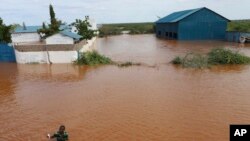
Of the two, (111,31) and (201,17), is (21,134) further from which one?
(111,31)

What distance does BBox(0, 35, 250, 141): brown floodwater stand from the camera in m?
9.92

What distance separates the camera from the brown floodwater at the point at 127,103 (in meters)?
9.92

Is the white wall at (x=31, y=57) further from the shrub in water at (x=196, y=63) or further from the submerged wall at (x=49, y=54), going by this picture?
the shrub in water at (x=196, y=63)

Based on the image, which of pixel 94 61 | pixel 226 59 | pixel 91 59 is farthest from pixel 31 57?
pixel 226 59

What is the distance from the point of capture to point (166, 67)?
836 inches

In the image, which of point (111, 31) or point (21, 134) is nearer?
point (21, 134)

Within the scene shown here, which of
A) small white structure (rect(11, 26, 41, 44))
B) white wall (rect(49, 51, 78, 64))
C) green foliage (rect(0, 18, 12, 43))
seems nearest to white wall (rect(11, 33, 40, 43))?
small white structure (rect(11, 26, 41, 44))

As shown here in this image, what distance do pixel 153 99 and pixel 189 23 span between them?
32.1 m

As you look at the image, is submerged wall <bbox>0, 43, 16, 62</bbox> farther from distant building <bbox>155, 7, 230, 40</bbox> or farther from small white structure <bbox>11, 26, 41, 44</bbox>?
distant building <bbox>155, 7, 230, 40</bbox>

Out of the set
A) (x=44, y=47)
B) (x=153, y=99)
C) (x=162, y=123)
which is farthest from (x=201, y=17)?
(x=162, y=123)

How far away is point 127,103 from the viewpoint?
Result: 12898mm

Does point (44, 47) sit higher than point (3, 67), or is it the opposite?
point (44, 47)

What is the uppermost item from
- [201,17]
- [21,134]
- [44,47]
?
[201,17]

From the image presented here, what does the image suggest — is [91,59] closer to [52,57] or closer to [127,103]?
[52,57]
